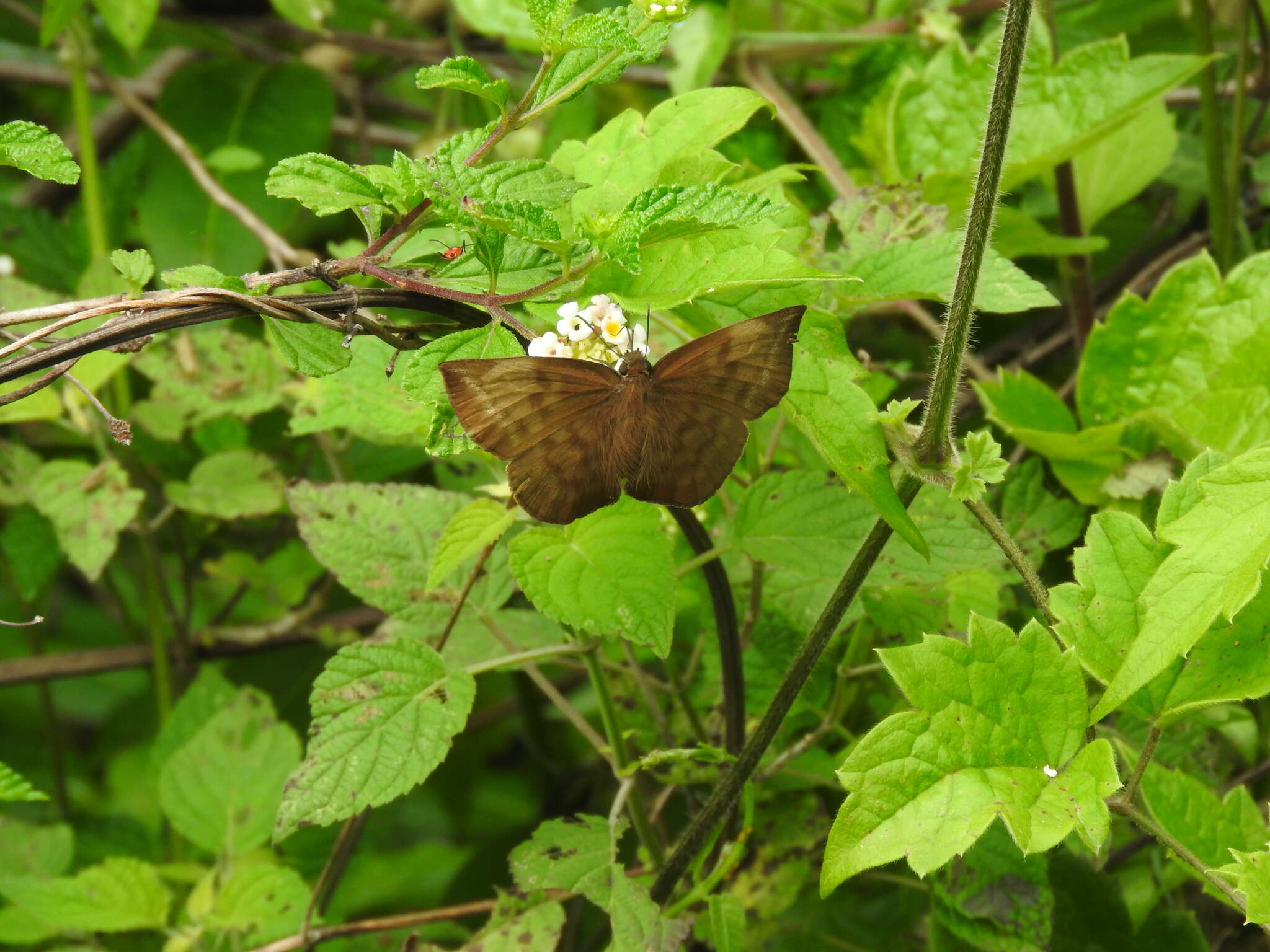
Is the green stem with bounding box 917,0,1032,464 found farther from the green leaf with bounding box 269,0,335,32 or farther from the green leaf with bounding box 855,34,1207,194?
the green leaf with bounding box 269,0,335,32

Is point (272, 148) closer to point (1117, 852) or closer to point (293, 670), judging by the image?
point (293, 670)

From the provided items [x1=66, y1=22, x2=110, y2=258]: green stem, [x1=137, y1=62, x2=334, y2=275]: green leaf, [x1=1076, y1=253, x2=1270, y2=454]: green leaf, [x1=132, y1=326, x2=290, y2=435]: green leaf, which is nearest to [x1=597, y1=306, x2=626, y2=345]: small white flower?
[x1=1076, y1=253, x2=1270, y2=454]: green leaf

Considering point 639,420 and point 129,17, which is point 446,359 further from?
point 129,17

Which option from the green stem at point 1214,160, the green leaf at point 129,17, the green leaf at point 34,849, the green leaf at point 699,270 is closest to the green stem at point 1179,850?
the green leaf at point 699,270

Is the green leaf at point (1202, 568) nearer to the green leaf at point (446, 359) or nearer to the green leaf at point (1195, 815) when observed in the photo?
the green leaf at point (1195, 815)

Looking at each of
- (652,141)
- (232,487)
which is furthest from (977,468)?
(232,487)

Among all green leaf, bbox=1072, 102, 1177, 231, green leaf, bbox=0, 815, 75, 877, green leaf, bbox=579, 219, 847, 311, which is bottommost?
green leaf, bbox=0, 815, 75, 877
